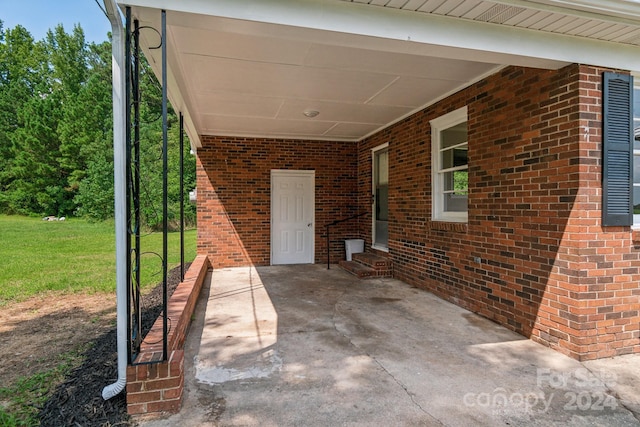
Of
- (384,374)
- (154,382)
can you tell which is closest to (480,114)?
(384,374)

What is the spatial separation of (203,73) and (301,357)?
10.9ft

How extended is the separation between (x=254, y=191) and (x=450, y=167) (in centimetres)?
432

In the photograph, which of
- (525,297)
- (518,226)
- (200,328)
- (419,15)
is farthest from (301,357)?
(419,15)

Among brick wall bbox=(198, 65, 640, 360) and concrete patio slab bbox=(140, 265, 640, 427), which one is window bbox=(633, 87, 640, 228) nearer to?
brick wall bbox=(198, 65, 640, 360)

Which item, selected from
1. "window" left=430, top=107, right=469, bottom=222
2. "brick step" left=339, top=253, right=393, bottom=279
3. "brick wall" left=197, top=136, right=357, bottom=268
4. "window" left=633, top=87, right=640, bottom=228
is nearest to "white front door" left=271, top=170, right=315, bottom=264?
"brick wall" left=197, top=136, right=357, bottom=268

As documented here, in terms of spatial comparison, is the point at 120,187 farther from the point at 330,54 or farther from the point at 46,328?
the point at 46,328

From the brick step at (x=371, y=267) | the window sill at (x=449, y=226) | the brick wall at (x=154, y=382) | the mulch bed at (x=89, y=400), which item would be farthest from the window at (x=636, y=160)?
the mulch bed at (x=89, y=400)

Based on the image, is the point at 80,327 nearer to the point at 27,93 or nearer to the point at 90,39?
the point at 27,93

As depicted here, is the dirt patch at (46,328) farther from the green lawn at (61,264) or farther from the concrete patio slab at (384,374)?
the concrete patio slab at (384,374)

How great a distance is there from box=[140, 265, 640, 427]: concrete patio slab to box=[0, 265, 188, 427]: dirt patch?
47cm

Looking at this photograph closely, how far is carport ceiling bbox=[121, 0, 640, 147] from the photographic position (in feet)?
8.02

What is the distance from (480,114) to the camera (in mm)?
4352

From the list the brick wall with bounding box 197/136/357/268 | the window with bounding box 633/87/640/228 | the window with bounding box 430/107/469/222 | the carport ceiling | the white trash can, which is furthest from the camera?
the white trash can

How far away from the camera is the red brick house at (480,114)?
8.54 ft
